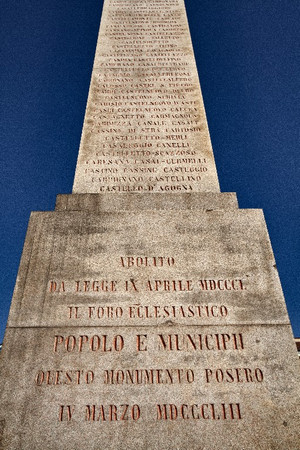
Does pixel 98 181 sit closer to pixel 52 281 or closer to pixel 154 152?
pixel 154 152

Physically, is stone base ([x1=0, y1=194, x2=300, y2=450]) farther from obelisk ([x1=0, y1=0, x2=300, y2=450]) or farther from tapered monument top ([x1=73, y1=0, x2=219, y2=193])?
tapered monument top ([x1=73, y1=0, x2=219, y2=193])

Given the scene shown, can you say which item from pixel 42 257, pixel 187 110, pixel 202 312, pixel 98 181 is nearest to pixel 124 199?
pixel 98 181

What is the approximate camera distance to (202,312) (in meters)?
4.17

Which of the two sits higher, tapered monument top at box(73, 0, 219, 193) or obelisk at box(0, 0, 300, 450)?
tapered monument top at box(73, 0, 219, 193)

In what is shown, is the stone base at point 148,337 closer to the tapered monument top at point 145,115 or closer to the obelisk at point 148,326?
the obelisk at point 148,326

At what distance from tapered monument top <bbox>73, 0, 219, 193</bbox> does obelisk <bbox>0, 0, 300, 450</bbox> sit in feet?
0.21

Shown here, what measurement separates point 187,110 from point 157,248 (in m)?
3.25

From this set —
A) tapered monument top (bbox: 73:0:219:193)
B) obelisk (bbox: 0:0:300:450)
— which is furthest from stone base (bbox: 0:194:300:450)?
tapered monument top (bbox: 73:0:219:193)

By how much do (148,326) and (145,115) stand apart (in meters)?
4.08

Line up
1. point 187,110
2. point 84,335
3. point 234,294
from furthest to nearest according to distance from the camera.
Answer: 1. point 187,110
2. point 234,294
3. point 84,335

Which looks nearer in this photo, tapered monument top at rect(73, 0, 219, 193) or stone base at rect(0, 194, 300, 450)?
stone base at rect(0, 194, 300, 450)

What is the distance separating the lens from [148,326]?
4.06 metres

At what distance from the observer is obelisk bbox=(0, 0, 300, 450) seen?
11.6 ft

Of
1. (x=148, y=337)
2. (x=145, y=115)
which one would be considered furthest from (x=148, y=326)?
(x=145, y=115)
